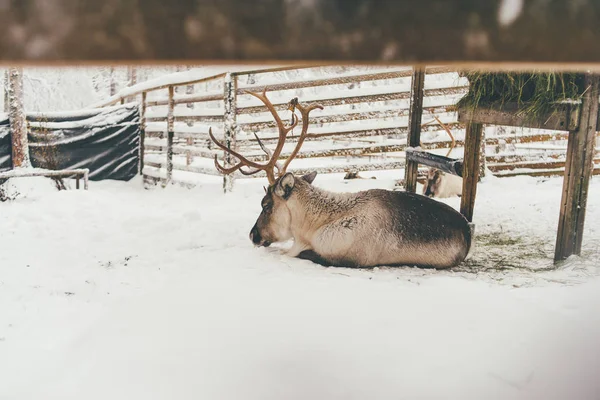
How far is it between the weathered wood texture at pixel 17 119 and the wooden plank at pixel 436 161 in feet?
22.8

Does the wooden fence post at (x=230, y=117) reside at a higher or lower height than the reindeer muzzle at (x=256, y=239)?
higher

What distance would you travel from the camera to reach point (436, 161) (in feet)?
13.6

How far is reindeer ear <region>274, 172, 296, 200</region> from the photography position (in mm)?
3812

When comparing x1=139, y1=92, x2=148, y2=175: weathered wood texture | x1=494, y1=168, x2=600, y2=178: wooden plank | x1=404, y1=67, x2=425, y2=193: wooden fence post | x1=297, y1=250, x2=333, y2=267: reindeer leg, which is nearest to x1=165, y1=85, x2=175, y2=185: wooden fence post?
x1=139, y1=92, x2=148, y2=175: weathered wood texture

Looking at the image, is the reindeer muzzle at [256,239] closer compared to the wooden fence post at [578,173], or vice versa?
the wooden fence post at [578,173]

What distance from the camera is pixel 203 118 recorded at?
8492 millimetres

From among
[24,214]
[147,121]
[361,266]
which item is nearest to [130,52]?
[361,266]

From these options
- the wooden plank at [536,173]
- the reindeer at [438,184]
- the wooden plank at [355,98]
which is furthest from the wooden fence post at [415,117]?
the wooden plank at [536,173]

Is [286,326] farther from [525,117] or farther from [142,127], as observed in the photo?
[142,127]

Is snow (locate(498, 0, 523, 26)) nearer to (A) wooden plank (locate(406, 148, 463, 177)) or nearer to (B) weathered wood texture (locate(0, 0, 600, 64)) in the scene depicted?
(B) weathered wood texture (locate(0, 0, 600, 64))

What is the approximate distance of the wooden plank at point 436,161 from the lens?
12.7 ft

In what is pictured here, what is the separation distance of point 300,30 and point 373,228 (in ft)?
10.1

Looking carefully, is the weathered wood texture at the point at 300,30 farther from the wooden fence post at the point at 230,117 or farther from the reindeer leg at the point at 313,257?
the wooden fence post at the point at 230,117

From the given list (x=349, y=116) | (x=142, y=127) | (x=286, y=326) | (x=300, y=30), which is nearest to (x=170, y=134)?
(x=142, y=127)
